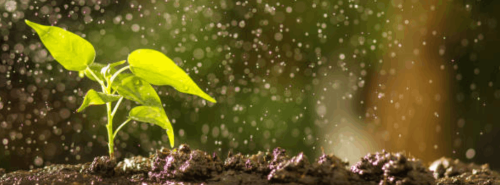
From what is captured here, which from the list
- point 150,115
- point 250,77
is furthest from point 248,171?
point 250,77

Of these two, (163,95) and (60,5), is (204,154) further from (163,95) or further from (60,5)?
(60,5)

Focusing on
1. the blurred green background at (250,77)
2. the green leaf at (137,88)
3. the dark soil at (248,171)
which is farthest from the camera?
the blurred green background at (250,77)

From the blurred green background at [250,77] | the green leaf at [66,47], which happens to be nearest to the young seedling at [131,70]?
the green leaf at [66,47]

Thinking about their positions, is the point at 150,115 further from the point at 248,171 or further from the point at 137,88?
the point at 248,171

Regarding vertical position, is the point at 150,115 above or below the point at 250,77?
below

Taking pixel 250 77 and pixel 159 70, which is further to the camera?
pixel 250 77

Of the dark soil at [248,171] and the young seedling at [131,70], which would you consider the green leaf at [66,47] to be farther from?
the dark soil at [248,171]

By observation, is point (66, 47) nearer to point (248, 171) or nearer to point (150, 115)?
point (150, 115)
